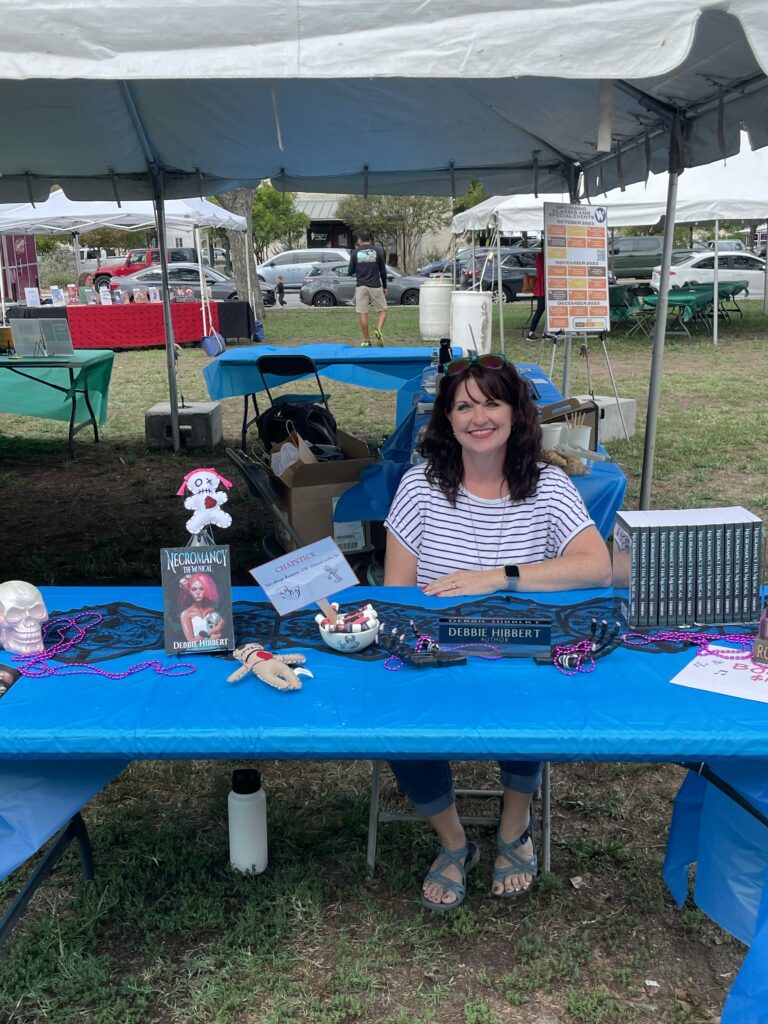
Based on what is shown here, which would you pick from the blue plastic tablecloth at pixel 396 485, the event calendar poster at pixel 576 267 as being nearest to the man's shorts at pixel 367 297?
the event calendar poster at pixel 576 267

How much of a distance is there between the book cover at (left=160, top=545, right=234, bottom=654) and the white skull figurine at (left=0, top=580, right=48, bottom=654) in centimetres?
27

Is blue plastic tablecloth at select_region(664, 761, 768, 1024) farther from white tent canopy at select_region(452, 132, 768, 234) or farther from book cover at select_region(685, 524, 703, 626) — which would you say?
white tent canopy at select_region(452, 132, 768, 234)

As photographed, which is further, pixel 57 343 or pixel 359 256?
pixel 359 256

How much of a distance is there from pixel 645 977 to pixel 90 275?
68.9 feet

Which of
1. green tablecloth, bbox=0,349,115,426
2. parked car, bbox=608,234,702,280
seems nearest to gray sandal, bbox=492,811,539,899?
green tablecloth, bbox=0,349,115,426

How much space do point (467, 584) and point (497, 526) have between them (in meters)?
0.20

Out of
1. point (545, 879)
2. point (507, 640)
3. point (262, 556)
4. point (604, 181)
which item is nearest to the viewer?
point (507, 640)

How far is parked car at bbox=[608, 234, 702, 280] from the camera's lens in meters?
19.9

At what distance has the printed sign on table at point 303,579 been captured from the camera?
6.45 ft

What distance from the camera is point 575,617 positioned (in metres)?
2.07

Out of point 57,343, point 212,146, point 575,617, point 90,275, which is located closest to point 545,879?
point 575,617

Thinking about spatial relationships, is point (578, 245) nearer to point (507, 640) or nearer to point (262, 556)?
point (262, 556)

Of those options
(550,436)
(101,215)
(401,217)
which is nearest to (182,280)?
(101,215)

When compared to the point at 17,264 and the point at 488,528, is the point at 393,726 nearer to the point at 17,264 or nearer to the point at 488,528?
the point at 488,528
